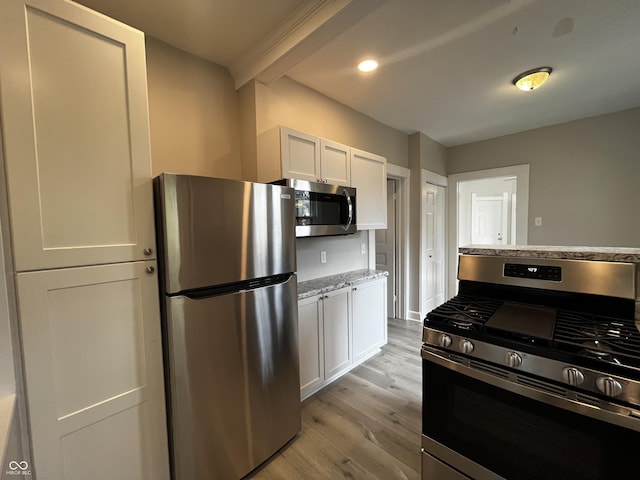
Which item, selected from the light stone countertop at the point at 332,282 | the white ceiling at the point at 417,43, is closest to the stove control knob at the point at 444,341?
the light stone countertop at the point at 332,282

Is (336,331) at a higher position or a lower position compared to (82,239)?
lower

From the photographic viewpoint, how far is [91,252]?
1.08 metres

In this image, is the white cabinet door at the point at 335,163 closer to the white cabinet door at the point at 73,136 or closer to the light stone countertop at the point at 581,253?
the light stone countertop at the point at 581,253

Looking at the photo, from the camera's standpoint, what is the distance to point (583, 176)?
344 centimetres

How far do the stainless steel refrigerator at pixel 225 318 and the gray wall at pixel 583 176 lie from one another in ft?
12.8

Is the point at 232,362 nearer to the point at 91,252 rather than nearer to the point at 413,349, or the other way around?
the point at 91,252

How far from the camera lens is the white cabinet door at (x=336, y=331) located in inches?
90.6

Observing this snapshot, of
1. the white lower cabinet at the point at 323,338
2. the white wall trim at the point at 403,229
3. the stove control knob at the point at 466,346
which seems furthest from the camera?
the white wall trim at the point at 403,229

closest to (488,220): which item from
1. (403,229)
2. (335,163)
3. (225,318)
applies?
(403,229)

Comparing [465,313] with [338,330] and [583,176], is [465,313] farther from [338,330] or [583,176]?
[583,176]

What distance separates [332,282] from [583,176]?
3.62m

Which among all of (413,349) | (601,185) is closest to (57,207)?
(413,349)

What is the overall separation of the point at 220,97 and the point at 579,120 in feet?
14.3

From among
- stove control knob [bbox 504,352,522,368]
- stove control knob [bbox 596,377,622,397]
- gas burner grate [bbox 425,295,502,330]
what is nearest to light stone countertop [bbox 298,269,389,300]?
→ gas burner grate [bbox 425,295,502,330]
